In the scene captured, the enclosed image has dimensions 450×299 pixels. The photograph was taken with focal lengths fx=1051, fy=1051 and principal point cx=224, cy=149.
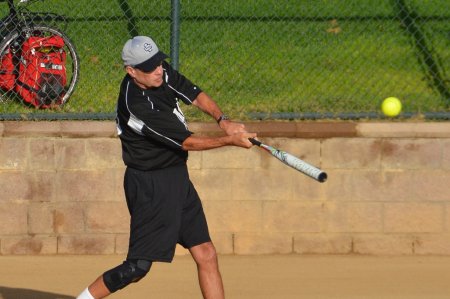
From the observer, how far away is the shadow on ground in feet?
23.8

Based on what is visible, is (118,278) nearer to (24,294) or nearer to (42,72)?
(24,294)

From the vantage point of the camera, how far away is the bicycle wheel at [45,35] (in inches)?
349

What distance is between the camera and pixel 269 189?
827 cm

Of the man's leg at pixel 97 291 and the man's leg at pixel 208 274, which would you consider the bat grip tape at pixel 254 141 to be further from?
the man's leg at pixel 97 291

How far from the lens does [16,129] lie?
27.1 ft

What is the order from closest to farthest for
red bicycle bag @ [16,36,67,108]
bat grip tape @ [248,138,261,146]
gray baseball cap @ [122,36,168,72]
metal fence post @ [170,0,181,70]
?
bat grip tape @ [248,138,261,146] → gray baseball cap @ [122,36,168,72] → metal fence post @ [170,0,181,70] → red bicycle bag @ [16,36,67,108]

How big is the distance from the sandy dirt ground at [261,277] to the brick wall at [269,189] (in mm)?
148

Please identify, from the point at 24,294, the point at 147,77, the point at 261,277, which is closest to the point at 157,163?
the point at 147,77

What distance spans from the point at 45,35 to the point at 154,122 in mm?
3583

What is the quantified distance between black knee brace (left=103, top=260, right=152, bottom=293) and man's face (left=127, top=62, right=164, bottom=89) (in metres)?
1.02

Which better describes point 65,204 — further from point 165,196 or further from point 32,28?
point 165,196

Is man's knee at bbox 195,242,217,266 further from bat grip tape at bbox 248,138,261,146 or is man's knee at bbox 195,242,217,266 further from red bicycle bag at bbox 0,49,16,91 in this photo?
red bicycle bag at bbox 0,49,16,91

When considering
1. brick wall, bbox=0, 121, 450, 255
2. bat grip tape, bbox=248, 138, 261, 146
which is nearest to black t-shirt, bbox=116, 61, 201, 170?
bat grip tape, bbox=248, 138, 261, 146

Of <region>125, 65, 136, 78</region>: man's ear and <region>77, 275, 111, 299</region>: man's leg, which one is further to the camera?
<region>77, 275, 111, 299</region>: man's leg
